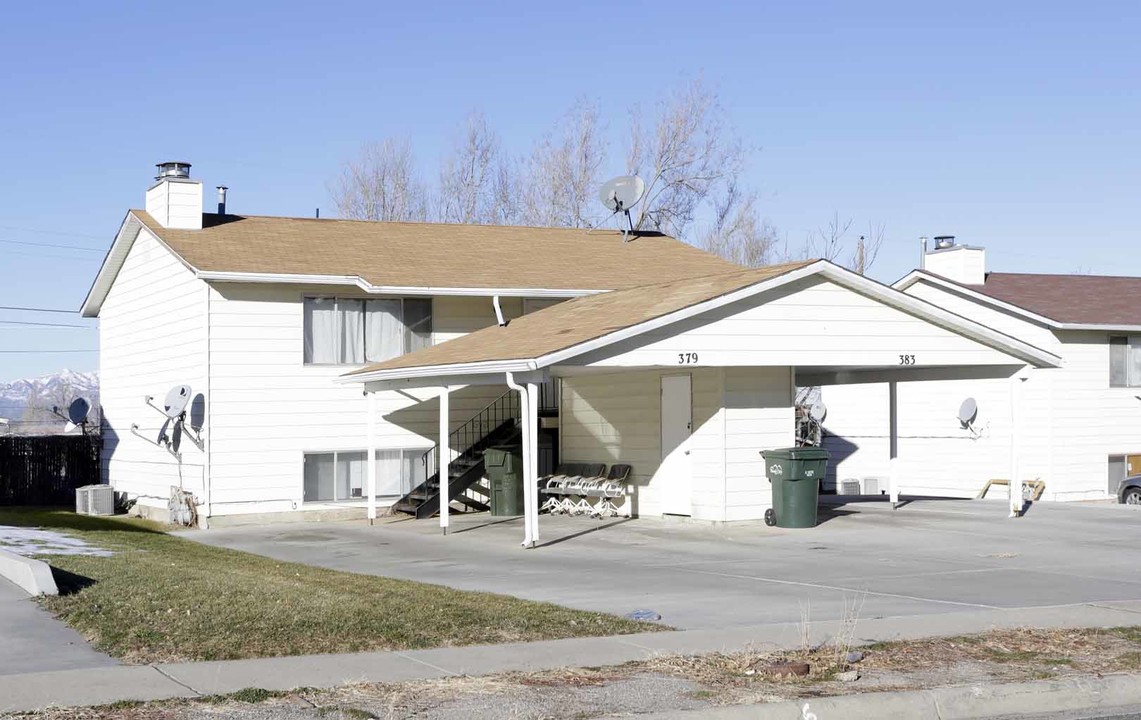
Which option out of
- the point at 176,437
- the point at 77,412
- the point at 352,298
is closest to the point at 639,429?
the point at 352,298

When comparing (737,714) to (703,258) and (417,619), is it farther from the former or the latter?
(703,258)

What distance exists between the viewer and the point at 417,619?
37.2ft

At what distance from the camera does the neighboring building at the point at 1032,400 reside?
28.9m

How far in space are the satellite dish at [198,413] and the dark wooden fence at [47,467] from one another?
347 inches

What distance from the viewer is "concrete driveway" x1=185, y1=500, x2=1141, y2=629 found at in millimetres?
13023

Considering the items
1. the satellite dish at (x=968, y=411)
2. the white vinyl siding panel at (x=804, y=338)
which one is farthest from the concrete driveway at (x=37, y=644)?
the satellite dish at (x=968, y=411)

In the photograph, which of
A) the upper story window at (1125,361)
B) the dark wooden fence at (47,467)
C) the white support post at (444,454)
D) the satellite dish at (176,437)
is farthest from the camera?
the dark wooden fence at (47,467)

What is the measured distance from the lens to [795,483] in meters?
20.6

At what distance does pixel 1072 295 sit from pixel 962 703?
80.1ft

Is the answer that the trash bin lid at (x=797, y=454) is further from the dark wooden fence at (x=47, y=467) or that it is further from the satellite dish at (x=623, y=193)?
the dark wooden fence at (x=47, y=467)

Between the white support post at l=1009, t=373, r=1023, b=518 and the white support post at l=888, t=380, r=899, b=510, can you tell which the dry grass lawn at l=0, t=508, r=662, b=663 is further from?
the white support post at l=888, t=380, r=899, b=510

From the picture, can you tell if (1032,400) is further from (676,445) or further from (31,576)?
(31,576)

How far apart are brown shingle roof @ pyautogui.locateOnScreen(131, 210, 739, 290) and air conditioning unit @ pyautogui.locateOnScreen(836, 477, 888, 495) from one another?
7.84 metres

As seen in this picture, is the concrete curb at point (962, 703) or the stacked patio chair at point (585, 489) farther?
the stacked patio chair at point (585, 489)
